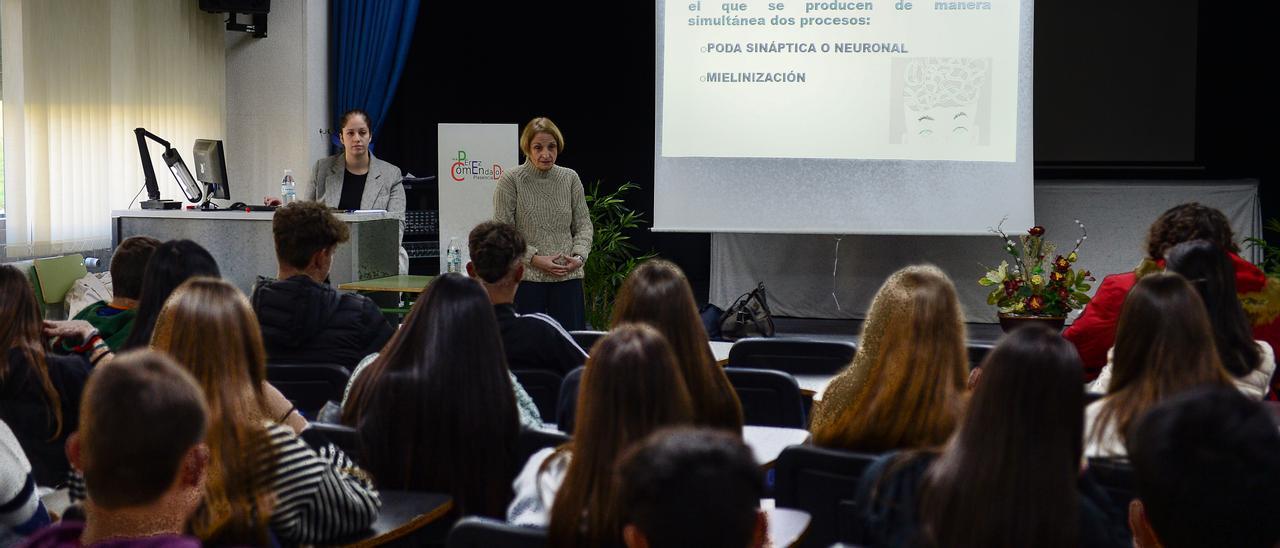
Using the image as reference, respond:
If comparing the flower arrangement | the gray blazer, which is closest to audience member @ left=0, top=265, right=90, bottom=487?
the gray blazer

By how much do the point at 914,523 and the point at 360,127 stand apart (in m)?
5.03

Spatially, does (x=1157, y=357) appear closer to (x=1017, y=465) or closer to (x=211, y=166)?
(x=1017, y=465)

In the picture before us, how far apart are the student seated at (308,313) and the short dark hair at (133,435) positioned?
1.92 metres

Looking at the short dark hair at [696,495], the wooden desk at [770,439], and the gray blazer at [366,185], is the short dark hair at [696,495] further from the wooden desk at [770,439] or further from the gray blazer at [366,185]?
the gray blazer at [366,185]

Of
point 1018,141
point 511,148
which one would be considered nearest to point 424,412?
point 511,148

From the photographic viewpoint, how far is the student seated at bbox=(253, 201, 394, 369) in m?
3.33

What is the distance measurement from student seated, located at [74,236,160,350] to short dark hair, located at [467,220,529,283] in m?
0.82

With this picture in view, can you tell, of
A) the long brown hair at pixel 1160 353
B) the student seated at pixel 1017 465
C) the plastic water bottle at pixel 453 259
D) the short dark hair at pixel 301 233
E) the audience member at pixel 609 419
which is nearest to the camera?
the student seated at pixel 1017 465

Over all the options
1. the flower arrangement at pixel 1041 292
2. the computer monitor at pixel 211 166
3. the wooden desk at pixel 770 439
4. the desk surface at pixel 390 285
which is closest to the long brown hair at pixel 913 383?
the wooden desk at pixel 770 439

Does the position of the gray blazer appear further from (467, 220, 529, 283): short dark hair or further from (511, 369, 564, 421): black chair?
(511, 369, 564, 421): black chair

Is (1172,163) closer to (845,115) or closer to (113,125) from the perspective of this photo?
(845,115)

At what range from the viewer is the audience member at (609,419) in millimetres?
1682

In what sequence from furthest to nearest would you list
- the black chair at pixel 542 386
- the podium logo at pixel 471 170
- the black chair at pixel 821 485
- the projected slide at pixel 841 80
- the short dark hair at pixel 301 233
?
the podium logo at pixel 471 170, the projected slide at pixel 841 80, the short dark hair at pixel 301 233, the black chair at pixel 542 386, the black chair at pixel 821 485

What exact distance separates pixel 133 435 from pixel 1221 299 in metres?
2.66
